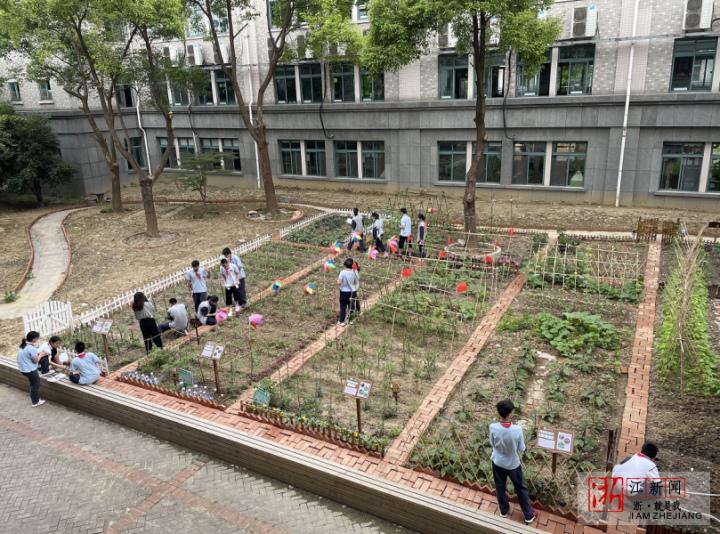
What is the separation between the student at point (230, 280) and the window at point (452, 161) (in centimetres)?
1379

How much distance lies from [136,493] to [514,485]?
4547mm

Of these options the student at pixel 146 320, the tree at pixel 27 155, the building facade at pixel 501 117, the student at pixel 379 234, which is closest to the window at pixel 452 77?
the building facade at pixel 501 117

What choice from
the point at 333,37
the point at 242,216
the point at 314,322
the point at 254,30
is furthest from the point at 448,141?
the point at 314,322

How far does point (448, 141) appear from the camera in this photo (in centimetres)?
2267

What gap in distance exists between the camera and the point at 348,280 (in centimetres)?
1052

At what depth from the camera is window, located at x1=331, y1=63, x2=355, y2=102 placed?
78.7 feet

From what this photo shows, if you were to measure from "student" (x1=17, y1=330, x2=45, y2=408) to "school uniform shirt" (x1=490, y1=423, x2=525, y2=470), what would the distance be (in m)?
Result: 7.29

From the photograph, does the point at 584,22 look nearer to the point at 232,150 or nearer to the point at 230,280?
the point at 230,280

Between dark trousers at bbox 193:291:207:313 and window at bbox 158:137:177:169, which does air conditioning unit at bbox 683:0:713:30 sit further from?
window at bbox 158:137:177:169

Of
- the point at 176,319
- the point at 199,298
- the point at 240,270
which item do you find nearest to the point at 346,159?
the point at 240,270

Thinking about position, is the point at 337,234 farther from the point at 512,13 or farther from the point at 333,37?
the point at 512,13

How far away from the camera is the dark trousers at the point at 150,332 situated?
381 inches

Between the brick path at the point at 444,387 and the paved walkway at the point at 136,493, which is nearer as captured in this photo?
the paved walkway at the point at 136,493

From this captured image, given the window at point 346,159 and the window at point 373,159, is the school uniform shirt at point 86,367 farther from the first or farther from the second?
the window at point 346,159
